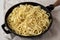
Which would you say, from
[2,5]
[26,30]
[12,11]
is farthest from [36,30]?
[2,5]

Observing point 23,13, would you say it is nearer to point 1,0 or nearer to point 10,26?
point 10,26

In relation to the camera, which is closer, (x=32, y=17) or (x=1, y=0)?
(x=32, y=17)

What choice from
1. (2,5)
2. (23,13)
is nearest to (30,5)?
(23,13)

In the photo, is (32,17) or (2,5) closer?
(32,17)

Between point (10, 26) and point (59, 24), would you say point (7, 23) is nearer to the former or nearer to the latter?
point (10, 26)
